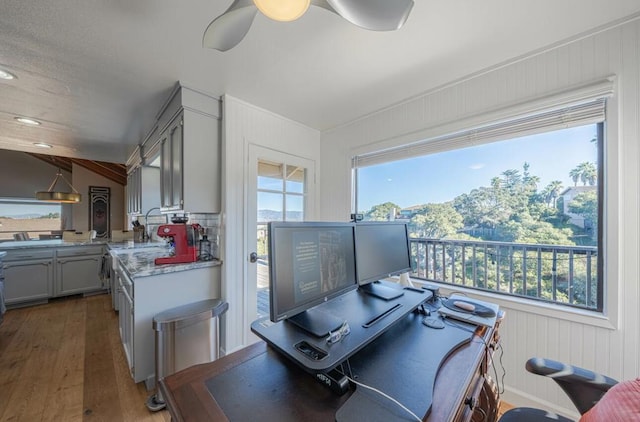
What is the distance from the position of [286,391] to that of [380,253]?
0.87 metres

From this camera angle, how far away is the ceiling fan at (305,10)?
893mm

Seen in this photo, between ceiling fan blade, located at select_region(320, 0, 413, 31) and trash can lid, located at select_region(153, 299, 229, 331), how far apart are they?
6.73ft

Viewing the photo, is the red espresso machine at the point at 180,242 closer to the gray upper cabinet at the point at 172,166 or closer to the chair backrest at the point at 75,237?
the gray upper cabinet at the point at 172,166

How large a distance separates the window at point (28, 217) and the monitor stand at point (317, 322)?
24.8ft

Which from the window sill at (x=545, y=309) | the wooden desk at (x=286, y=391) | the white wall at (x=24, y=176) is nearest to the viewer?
the wooden desk at (x=286, y=391)

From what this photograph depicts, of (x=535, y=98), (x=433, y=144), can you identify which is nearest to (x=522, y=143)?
(x=535, y=98)

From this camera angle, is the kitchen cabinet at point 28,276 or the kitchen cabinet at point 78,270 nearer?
the kitchen cabinet at point 28,276

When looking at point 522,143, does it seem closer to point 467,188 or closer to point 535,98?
point 535,98

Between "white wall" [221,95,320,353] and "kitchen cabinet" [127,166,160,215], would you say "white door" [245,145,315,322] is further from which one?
"kitchen cabinet" [127,166,160,215]

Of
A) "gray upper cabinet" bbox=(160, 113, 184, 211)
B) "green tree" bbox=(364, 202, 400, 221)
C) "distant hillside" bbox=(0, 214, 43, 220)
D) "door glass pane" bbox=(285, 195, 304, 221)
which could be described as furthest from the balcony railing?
"distant hillside" bbox=(0, 214, 43, 220)

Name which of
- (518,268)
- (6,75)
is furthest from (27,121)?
(518,268)

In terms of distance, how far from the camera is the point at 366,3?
928mm

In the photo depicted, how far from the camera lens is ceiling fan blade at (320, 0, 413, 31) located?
0.93 m

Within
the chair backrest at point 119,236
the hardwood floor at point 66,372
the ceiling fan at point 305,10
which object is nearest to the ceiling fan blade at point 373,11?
the ceiling fan at point 305,10
